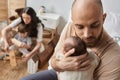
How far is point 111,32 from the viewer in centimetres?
257

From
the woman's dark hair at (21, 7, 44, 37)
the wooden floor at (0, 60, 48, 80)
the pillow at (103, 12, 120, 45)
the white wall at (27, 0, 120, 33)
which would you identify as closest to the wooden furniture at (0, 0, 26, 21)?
the white wall at (27, 0, 120, 33)

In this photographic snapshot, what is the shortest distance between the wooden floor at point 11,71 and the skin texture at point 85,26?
5.22 feet

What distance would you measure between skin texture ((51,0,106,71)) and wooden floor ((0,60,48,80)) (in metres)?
1.59

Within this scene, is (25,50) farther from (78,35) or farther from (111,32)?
(78,35)

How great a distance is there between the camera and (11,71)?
268 centimetres

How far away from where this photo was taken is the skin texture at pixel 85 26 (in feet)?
3.32

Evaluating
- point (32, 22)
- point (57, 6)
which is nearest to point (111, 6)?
point (57, 6)

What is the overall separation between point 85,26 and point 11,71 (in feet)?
6.07

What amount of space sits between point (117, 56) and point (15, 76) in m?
1.77

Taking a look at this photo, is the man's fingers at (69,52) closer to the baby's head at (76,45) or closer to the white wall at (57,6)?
the baby's head at (76,45)

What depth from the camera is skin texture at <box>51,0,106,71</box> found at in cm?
101

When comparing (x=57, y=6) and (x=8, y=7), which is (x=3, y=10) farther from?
(x=57, y=6)

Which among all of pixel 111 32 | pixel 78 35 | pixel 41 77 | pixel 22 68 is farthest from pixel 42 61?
pixel 78 35

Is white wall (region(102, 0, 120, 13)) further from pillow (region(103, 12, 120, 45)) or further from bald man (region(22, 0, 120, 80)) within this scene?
bald man (region(22, 0, 120, 80))
